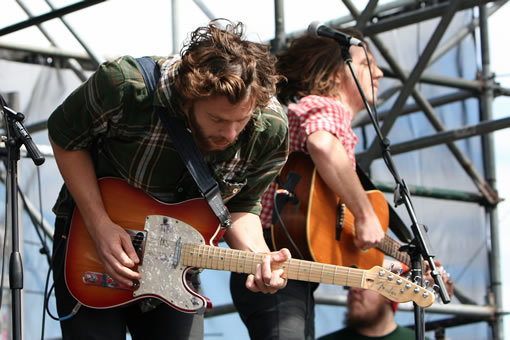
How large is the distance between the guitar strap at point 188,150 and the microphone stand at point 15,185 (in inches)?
16.1

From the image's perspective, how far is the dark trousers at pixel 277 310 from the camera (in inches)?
110

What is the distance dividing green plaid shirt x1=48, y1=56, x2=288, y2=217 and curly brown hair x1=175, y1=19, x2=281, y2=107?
3.7 inches

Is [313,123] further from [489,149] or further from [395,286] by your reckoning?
[489,149]

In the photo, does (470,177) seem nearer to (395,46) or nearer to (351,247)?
(395,46)

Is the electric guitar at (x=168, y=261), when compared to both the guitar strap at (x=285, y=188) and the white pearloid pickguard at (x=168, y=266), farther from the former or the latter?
the guitar strap at (x=285, y=188)

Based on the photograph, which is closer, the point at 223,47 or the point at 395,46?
the point at 223,47

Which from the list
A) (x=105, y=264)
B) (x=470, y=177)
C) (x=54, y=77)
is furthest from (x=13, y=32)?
(x=470, y=177)

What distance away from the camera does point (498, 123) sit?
3945 mm

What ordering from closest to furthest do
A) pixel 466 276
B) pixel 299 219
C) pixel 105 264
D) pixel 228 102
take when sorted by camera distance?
pixel 228 102 → pixel 105 264 → pixel 299 219 → pixel 466 276

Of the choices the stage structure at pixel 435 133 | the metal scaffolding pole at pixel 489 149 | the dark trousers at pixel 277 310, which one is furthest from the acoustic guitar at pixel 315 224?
the metal scaffolding pole at pixel 489 149

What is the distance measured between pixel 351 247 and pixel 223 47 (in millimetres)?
1290

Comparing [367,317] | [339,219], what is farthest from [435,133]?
[339,219]

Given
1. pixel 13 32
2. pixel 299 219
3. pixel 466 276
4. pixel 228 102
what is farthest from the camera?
pixel 466 276

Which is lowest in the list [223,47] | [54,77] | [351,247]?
[351,247]
